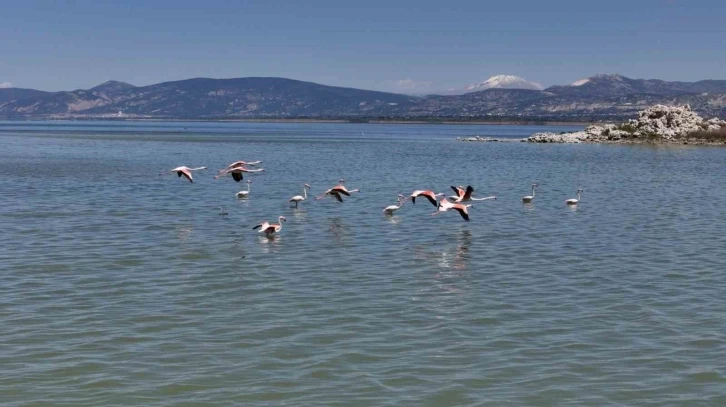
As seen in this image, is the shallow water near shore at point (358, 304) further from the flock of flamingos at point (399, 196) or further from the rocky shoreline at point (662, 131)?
the rocky shoreline at point (662, 131)

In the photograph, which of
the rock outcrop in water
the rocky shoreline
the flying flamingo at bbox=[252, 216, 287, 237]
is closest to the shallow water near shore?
the flying flamingo at bbox=[252, 216, 287, 237]

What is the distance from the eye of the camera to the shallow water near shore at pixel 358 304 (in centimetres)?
1093

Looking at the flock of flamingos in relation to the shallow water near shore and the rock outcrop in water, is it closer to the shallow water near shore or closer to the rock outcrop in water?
the shallow water near shore

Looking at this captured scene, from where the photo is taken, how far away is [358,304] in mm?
15195

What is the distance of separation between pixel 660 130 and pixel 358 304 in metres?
84.1

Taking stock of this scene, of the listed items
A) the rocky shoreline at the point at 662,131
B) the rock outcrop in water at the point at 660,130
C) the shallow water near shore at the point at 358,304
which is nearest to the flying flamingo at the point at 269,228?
the shallow water near shore at the point at 358,304

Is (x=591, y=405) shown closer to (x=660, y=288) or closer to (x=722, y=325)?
(x=722, y=325)

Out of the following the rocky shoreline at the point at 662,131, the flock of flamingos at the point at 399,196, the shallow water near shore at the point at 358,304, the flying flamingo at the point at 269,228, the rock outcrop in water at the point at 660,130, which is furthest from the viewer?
the rock outcrop in water at the point at 660,130

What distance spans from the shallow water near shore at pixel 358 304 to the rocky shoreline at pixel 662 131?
61174 mm

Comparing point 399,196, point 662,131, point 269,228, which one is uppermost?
point 662,131

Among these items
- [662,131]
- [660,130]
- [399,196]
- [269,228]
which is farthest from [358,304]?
[660,130]

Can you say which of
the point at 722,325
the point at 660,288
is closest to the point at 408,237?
the point at 660,288

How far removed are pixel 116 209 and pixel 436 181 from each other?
64.8 feet

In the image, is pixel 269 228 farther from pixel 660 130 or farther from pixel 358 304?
pixel 660 130
